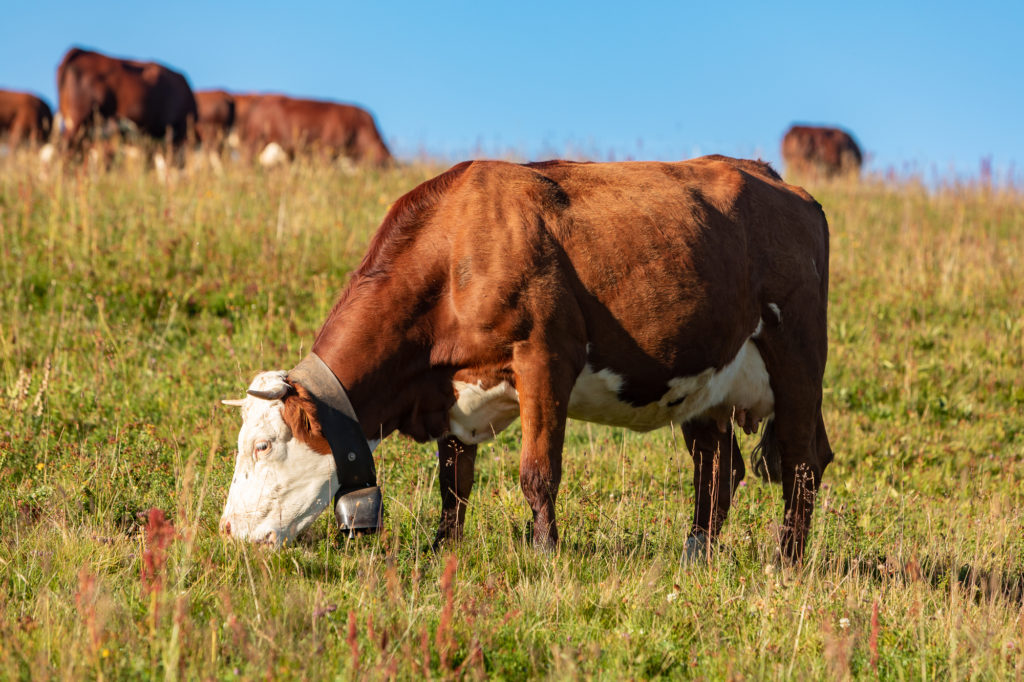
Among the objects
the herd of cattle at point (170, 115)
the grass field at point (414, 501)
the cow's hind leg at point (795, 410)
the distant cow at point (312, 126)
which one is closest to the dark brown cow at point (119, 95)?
the herd of cattle at point (170, 115)

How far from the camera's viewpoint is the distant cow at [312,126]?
20.2m

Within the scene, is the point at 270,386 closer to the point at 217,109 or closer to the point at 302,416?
the point at 302,416

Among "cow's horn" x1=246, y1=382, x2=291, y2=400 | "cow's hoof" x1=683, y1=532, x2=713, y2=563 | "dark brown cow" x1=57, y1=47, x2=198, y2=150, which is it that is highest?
"dark brown cow" x1=57, y1=47, x2=198, y2=150

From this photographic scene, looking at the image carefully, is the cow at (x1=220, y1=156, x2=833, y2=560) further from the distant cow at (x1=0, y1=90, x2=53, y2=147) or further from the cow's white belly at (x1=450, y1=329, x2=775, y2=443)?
the distant cow at (x1=0, y1=90, x2=53, y2=147)

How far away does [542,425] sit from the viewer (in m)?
4.24

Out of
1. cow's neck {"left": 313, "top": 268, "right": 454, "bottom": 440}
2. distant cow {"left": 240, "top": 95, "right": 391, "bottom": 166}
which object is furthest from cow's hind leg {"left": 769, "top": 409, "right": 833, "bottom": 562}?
distant cow {"left": 240, "top": 95, "right": 391, "bottom": 166}

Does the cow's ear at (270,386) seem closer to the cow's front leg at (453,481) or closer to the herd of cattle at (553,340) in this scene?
the herd of cattle at (553,340)

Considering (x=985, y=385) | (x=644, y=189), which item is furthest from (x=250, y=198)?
(x=985, y=385)

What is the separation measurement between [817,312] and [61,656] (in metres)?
4.13

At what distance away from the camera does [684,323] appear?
4.70 metres

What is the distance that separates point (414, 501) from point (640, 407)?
127 centimetres

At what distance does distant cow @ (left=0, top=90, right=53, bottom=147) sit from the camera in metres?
24.5

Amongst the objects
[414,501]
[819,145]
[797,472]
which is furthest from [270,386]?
[819,145]

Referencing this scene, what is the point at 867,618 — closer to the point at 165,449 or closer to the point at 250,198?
the point at 165,449
